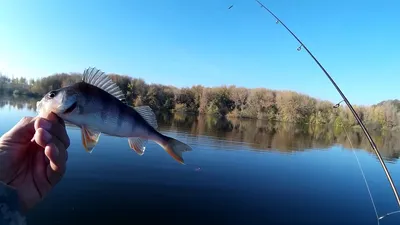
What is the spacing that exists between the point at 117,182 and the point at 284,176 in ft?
37.8

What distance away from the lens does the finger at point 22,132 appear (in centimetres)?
214

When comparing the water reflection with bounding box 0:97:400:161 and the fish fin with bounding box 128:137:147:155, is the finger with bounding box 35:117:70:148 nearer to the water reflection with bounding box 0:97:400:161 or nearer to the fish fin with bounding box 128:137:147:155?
the fish fin with bounding box 128:137:147:155

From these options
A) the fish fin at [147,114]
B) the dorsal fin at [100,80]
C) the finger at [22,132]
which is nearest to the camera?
the finger at [22,132]

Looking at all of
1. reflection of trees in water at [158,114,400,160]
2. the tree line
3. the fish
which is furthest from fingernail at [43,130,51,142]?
the tree line

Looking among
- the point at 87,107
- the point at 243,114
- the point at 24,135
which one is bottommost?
the point at 24,135

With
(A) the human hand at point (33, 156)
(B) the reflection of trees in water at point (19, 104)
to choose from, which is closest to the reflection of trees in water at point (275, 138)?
(A) the human hand at point (33, 156)

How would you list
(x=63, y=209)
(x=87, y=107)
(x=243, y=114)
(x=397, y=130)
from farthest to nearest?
(x=243, y=114) < (x=397, y=130) < (x=63, y=209) < (x=87, y=107)

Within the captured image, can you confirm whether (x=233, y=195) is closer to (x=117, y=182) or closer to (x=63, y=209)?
(x=117, y=182)

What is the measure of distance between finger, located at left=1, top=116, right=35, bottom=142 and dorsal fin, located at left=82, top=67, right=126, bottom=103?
0.54m

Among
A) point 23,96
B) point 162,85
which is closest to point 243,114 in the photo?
point 162,85

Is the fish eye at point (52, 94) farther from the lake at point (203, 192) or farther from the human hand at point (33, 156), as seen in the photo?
the lake at point (203, 192)

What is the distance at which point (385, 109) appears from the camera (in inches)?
3935

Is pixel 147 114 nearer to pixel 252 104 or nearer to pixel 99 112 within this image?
pixel 99 112

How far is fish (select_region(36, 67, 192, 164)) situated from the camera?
2.20 metres
